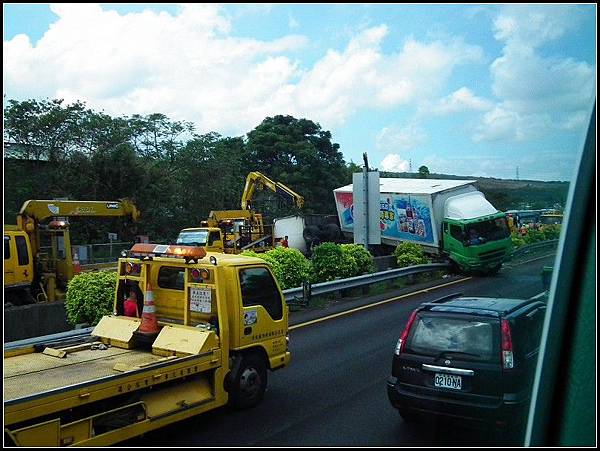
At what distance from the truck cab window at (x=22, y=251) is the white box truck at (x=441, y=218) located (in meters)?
9.25

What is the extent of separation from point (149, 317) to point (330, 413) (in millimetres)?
2147

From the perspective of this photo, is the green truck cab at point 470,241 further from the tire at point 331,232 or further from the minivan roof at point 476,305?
the tire at point 331,232

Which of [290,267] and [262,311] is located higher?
[262,311]

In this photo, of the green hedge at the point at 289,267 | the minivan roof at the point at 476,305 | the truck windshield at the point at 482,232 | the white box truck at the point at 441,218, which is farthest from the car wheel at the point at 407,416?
the green hedge at the point at 289,267

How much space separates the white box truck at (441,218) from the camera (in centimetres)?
1477

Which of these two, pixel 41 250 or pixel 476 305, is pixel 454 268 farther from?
pixel 476 305

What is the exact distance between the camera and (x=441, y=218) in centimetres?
1847

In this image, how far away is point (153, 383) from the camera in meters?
5.25

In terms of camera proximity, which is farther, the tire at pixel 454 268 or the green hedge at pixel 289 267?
the tire at pixel 454 268

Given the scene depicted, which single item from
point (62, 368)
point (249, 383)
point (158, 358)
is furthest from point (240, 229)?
point (62, 368)

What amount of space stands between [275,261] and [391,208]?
9.00 m

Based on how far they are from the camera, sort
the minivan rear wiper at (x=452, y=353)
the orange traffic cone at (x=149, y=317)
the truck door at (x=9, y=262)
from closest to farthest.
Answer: the minivan rear wiper at (x=452, y=353)
the orange traffic cone at (x=149, y=317)
the truck door at (x=9, y=262)

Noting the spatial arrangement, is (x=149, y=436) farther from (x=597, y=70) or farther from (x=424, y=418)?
(x=597, y=70)

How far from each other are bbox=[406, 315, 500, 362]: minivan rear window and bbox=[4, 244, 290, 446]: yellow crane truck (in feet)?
6.06
